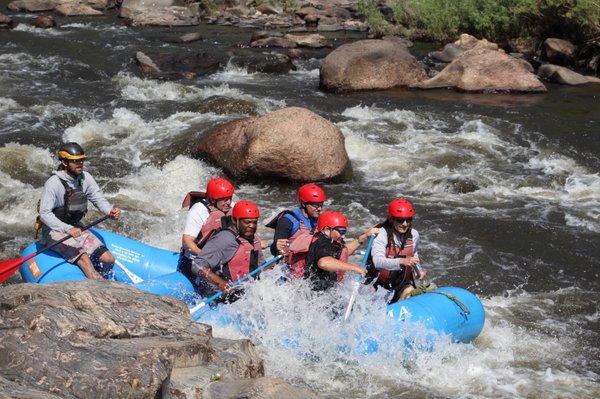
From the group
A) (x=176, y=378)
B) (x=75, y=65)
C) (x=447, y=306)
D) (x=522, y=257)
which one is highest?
(x=176, y=378)

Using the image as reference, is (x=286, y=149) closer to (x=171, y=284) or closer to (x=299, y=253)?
(x=171, y=284)

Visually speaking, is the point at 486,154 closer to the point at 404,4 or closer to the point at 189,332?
the point at 189,332

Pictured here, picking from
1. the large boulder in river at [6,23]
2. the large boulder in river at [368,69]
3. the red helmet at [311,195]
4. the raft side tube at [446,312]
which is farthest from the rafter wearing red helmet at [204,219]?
the large boulder in river at [6,23]

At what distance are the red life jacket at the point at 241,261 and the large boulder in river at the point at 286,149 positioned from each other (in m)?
4.56

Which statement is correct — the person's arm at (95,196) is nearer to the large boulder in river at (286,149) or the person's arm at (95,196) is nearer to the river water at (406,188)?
the river water at (406,188)

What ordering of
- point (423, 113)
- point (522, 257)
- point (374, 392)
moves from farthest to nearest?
point (423, 113) → point (522, 257) → point (374, 392)

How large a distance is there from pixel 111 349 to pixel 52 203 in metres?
3.29

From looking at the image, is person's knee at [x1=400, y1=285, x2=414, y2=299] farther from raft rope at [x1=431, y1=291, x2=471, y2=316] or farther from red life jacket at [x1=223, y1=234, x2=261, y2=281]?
red life jacket at [x1=223, y1=234, x2=261, y2=281]

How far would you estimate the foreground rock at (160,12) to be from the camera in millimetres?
26422

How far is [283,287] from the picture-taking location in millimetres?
6949

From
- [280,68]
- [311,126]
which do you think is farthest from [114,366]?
[280,68]

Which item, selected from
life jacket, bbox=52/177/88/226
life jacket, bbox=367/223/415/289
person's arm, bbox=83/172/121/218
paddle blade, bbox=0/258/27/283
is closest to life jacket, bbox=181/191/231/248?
person's arm, bbox=83/172/121/218

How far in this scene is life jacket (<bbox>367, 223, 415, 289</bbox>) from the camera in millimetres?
7297

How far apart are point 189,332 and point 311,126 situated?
7.02 metres
